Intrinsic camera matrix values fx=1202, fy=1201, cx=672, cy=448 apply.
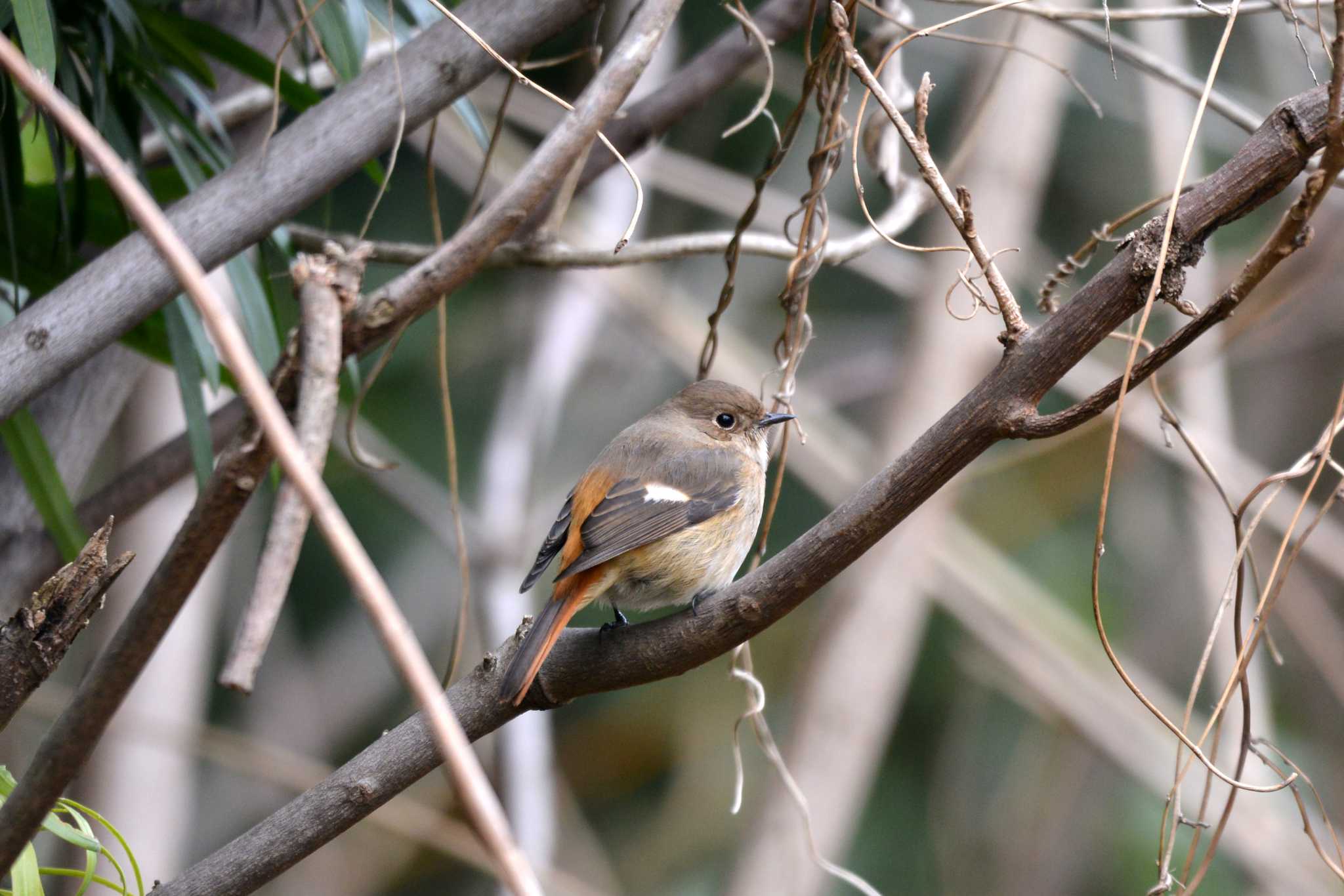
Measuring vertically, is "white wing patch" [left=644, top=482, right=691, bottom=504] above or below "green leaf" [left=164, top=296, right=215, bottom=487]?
below

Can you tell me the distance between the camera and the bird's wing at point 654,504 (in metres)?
2.75

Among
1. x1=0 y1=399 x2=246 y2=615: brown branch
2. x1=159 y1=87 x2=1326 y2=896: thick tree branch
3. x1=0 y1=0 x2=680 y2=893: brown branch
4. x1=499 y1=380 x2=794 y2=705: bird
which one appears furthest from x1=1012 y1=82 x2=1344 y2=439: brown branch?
x1=0 y1=399 x2=246 y2=615: brown branch

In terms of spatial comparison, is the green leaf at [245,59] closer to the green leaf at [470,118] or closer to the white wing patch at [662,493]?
the green leaf at [470,118]

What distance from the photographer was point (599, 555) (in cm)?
266

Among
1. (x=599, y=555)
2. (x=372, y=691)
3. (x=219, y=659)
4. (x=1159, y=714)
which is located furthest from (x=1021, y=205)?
(x=219, y=659)

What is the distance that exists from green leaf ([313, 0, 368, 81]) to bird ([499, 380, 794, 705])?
1.11m

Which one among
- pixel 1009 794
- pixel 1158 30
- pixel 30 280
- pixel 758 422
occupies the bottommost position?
pixel 1009 794

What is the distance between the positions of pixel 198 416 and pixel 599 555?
879 millimetres

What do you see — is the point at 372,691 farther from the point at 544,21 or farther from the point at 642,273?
the point at 544,21

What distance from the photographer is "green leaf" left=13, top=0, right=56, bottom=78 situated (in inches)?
72.4

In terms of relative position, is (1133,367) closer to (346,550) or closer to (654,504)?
(346,550)

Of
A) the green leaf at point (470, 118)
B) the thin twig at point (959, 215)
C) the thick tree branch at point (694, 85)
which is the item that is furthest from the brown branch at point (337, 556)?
the thick tree branch at point (694, 85)

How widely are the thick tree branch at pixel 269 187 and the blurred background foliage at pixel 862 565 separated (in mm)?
930

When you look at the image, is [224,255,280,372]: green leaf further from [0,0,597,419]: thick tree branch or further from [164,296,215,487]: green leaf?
[0,0,597,419]: thick tree branch
